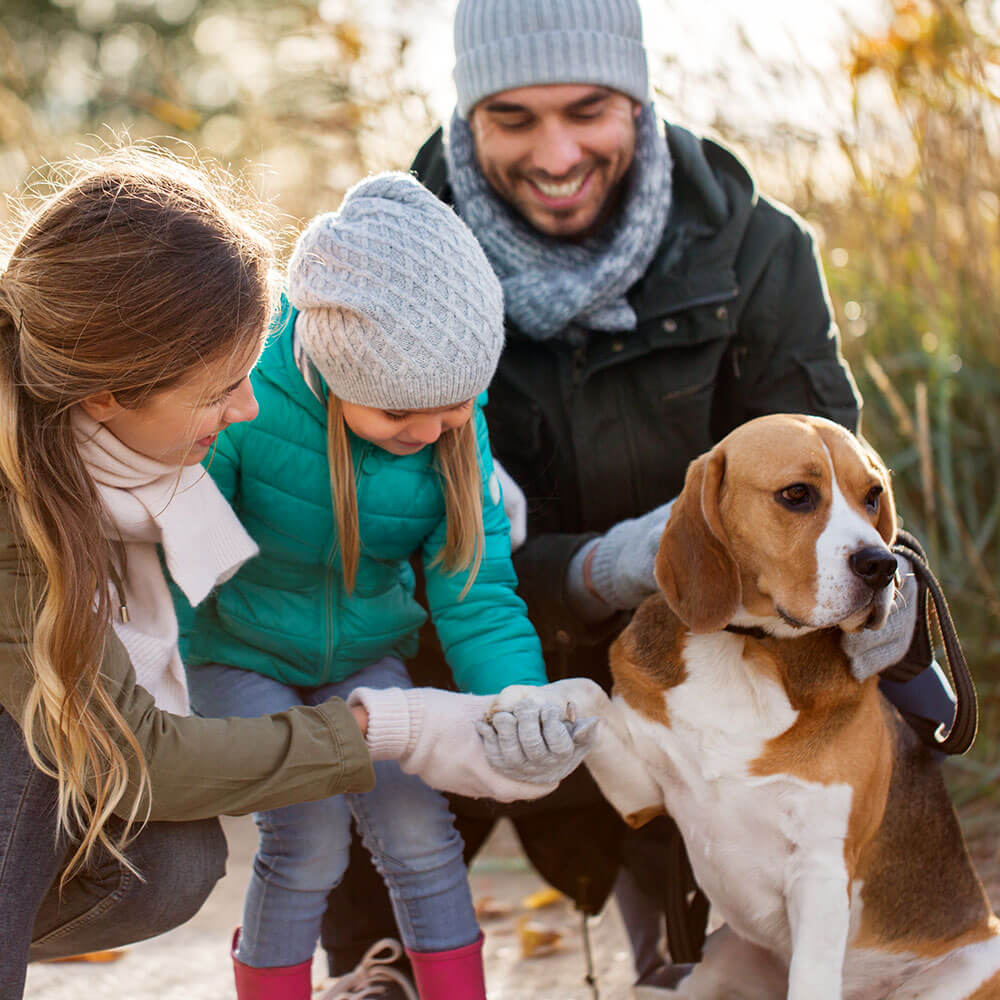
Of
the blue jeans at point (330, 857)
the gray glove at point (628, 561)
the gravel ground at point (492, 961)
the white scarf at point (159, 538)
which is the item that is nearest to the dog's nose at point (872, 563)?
the gray glove at point (628, 561)

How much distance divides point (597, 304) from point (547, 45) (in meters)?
0.65

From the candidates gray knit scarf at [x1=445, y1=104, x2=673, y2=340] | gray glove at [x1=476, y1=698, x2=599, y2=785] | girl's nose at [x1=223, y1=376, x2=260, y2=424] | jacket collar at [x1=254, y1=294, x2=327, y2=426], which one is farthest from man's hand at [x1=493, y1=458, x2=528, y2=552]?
girl's nose at [x1=223, y1=376, x2=260, y2=424]

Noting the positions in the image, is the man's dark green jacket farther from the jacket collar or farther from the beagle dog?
the jacket collar

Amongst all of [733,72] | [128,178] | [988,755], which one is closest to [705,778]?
[128,178]

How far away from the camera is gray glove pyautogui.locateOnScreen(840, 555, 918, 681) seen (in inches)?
95.7

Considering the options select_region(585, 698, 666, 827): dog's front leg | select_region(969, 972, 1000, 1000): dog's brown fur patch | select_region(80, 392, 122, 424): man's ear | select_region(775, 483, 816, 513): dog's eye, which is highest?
select_region(80, 392, 122, 424): man's ear

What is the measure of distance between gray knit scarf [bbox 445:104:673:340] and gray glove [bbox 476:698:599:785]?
1.16m

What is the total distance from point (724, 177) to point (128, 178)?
1.78 meters

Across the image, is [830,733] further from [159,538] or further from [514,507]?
[159,538]

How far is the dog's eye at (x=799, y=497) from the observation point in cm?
230

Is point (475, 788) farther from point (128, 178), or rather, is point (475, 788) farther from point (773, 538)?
point (128, 178)

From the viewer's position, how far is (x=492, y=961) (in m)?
3.61

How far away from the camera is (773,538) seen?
234 cm

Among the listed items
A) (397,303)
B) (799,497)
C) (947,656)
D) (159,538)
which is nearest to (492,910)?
(947,656)
